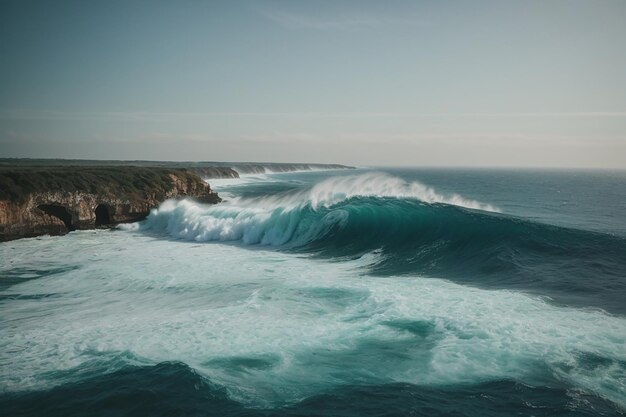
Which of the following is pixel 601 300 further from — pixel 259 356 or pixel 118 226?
pixel 118 226

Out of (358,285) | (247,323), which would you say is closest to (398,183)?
(358,285)

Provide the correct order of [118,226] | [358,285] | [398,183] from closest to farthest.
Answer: [358,285] → [118,226] → [398,183]

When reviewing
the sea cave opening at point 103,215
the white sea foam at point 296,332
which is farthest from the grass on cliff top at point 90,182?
the white sea foam at point 296,332

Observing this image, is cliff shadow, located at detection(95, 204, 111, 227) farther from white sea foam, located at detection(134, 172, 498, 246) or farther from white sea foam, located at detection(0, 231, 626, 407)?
white sea foam, located at detection(0, 231, 626, 407)

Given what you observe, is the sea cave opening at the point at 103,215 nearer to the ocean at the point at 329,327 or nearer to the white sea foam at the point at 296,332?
the ocean at the point at 329,327

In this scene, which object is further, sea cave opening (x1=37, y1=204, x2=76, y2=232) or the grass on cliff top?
sea cave opening (x1=37, y1=204, x2=76, y2=232)

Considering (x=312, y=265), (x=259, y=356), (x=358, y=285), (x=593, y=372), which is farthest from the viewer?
(x=312, y=265)

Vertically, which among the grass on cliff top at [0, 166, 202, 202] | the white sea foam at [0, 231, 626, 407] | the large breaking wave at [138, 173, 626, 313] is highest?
the grass on cliff top at [0, 166, 202, 202]

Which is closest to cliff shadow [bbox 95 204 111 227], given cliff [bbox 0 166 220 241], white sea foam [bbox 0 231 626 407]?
cliff [bbox 0 166 220 241]
